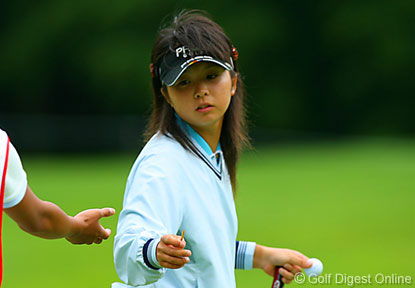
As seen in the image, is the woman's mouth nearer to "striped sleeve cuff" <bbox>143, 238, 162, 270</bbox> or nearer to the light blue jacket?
the light blue jacket

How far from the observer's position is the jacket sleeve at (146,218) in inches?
104

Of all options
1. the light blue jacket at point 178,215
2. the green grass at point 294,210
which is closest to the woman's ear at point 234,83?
the light blue jacket at point 178,215

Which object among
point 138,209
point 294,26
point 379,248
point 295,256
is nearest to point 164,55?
point 138,209

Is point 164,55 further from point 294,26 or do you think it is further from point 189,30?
point 294,26

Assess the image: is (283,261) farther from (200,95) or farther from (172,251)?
(172,251)

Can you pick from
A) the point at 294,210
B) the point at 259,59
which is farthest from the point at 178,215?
the point at 259,59

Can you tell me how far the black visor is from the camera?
317 centimetres

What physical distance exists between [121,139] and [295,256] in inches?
822

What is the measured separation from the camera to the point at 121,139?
24.2 meters

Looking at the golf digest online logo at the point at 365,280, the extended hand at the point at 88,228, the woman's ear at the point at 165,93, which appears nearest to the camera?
the extended hand at the point at 88,228

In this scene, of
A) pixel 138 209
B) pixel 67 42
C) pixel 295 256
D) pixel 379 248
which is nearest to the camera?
pixel 138 209

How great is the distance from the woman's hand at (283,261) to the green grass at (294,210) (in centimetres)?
324

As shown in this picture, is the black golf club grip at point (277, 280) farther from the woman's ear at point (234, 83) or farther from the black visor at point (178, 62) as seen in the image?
the black visor at point (178, 62)

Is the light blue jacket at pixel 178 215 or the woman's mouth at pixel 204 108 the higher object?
the woman's mouth at pixel 204 108
